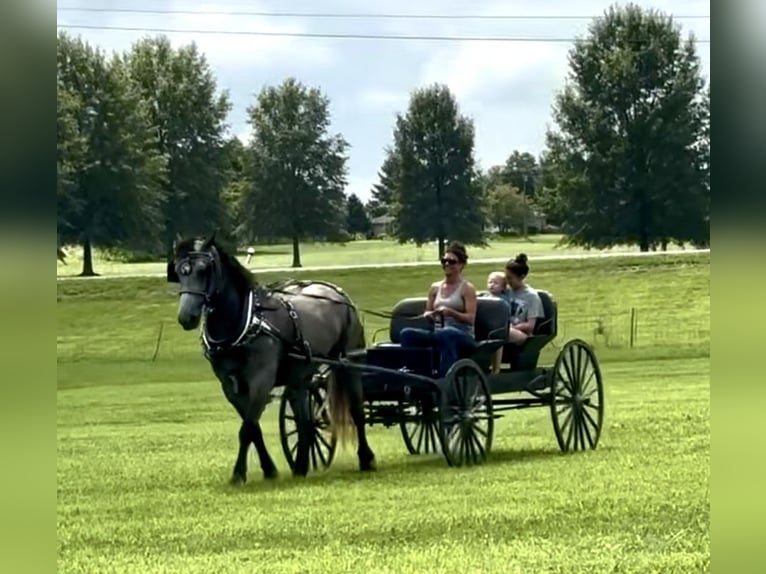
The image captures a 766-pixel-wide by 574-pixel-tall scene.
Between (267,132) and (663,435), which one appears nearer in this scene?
(267,132)

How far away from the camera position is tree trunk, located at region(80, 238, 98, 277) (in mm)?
5445

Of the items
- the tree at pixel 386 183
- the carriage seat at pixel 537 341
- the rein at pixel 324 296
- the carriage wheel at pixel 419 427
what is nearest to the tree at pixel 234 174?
the tree at pixel 386 183

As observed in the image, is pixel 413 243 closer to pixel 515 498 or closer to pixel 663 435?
pixel 515 498

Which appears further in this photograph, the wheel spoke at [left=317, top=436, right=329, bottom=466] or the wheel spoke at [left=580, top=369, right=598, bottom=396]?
the wheel spoke at [left=580, top=369, right=598, bottom=396]

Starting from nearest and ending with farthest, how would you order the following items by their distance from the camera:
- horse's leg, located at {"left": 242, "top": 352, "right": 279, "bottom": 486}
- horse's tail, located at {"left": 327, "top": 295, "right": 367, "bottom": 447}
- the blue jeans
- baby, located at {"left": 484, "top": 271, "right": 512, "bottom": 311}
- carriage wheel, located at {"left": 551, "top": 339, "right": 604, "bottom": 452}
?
horse's leg, located at {"left": 242, "top": 352, "right": 279, "bottom": 486} → the blue jeans → horse's tail, located at {"left": 327, "top": 295, "right": 367, "bottom": 447} → baby, located at {"left": 484, "top": 271, "right": 512, "bottom": 311} → carriage wheel, located at {"left": 551, "top": 339, "right": 604, "bottom": 452}

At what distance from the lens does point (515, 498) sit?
613 cm

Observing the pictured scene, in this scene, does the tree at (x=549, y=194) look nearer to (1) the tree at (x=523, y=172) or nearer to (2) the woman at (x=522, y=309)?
(1) the tree at (x=523, y=172)

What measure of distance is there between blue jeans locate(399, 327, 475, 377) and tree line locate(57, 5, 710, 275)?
0.59 m

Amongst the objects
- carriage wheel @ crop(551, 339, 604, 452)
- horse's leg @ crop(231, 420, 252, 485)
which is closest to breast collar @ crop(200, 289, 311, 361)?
horse's leg @ crop(231, 420, 252, 485)

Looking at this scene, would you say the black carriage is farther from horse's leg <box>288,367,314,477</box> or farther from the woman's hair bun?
the woman's hair bun
